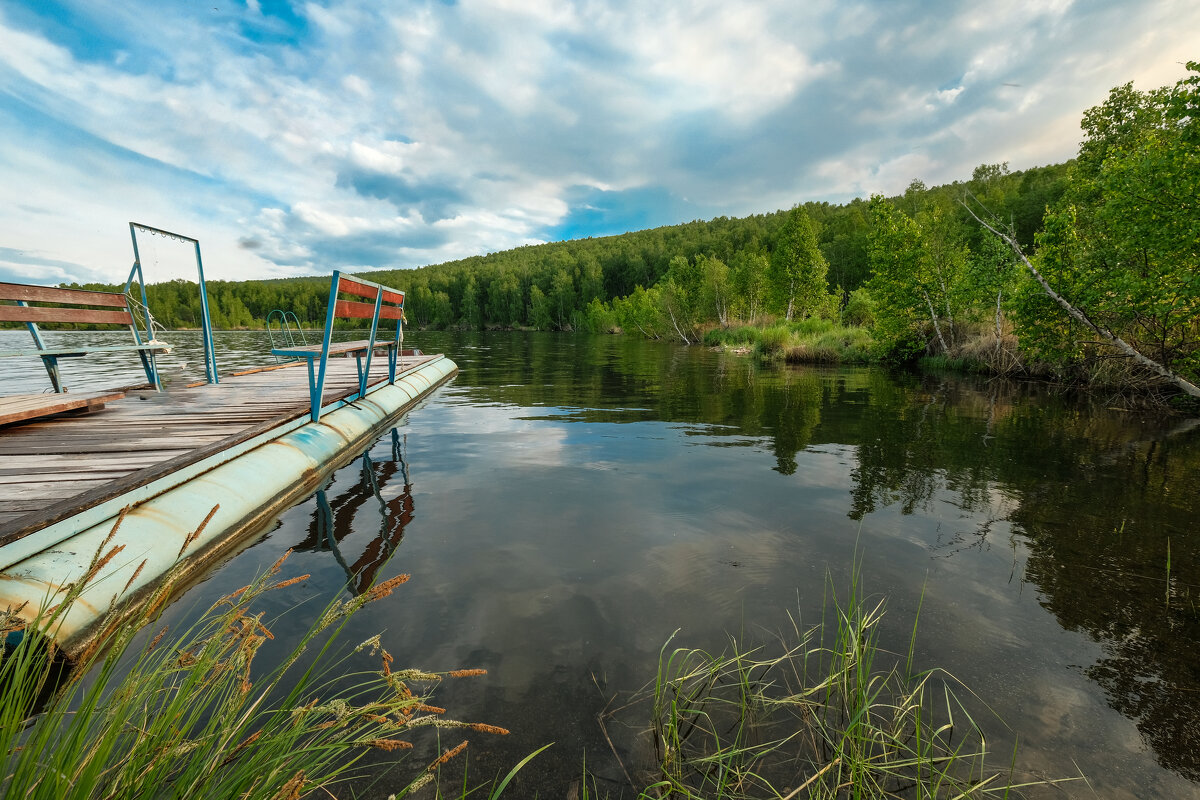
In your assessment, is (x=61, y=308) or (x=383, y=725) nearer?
(x=383, y=725)

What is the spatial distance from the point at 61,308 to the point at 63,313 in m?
0.68

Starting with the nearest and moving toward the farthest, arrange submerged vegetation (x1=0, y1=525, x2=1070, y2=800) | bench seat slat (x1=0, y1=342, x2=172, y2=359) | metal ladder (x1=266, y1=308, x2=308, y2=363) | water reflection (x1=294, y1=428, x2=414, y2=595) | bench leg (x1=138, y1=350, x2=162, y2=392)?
submerged vegetation (x1=0, y1=525, x2=1070, y2=800) < water reflection (x1=294, y1=428, x2=414, y2=595) < bench seat slat (x1=0, y1=342, x2=172, y2=359) < bench leg (x1=138, y1=350, x2=162, y2=392) < metal ladder (x1=266, y1=308, x2=308, y2=363)

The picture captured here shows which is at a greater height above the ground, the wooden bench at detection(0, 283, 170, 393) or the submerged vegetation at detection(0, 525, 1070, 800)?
the wooden bench at detection(0, 283, 170, 393)

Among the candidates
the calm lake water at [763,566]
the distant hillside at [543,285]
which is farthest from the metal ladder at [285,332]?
the distant hillside at [543,285]

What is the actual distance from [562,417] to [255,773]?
8.80 metres

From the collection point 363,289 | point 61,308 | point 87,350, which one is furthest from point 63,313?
point 363,289

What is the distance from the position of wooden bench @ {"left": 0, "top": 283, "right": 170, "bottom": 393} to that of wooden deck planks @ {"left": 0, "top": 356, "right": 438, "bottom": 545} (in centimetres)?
80

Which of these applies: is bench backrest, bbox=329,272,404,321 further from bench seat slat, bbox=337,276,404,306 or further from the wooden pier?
the wooden pier

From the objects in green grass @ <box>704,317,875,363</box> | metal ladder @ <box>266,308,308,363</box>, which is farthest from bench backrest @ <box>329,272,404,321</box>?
green grass @ <box>704,317,875,363</box>

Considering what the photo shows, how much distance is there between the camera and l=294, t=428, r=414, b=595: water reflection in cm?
388

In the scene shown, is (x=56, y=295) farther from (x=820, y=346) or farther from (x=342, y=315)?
(x=820, y=346)

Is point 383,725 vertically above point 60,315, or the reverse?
point 60,315

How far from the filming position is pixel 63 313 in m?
6.39

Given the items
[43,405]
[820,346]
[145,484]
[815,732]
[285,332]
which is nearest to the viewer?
[815,732]
